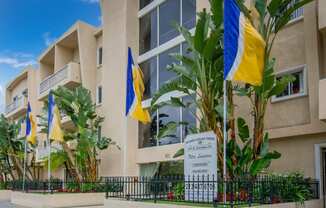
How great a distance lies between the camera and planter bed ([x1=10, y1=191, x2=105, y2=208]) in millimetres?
21328

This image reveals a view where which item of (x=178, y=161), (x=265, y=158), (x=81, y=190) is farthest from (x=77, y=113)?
(x=265, y=158)

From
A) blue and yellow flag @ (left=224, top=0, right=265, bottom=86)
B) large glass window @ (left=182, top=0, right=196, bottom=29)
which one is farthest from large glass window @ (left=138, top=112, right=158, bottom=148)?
blue and yellow flag @ (left=224, top=0, right=265, bottom=86)

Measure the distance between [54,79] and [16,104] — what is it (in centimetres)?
1256

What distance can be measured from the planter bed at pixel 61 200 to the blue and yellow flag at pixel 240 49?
12858 mm

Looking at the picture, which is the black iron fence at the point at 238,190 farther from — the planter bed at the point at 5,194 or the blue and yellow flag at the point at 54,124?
the planter bed at the point at 5,194

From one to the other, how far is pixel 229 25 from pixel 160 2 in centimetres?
1260

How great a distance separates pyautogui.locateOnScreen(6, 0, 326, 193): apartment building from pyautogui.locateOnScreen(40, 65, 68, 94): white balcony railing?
71mm

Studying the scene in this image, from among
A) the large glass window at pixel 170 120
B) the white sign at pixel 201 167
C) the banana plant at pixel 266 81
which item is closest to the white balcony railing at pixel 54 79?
the large glass window at pixel 170 120

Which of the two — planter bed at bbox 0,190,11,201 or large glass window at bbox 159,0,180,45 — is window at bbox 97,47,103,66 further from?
planter bed at bbox 0,190,11,201

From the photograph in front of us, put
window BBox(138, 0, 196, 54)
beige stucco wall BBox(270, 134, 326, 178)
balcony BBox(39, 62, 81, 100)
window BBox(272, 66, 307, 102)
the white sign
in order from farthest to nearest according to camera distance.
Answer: balcony BBox(39, 62, 81, 100) → window BBox(138, 0, 196, 54) → window BBox(272, 66, 307, 102) → beige stucco wall BBox(270, 134, 326, 178) → the white sign

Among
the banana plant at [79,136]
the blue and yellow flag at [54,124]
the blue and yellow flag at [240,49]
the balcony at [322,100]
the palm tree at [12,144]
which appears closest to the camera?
the blue and yellow flag at [240,49]

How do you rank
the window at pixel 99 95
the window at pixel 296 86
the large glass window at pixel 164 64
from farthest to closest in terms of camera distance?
1. the window at pixel 99 95
2. the large glass window at pixel 164 64
3. the window at pixel 296 86

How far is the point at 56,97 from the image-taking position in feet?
83.5

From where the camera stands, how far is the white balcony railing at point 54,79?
104 ft
